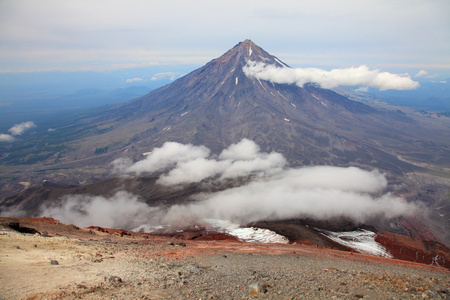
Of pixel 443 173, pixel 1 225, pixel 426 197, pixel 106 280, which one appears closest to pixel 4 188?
pixel 1 225

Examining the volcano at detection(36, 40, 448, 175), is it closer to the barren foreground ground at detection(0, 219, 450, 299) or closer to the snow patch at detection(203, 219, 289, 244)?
the snow patch at detection(203, 219, 289, 244)

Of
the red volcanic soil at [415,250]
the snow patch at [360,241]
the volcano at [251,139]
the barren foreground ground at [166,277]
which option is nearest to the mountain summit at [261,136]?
the volcano at [251,139]

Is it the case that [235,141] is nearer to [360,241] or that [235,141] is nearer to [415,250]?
[360,241]

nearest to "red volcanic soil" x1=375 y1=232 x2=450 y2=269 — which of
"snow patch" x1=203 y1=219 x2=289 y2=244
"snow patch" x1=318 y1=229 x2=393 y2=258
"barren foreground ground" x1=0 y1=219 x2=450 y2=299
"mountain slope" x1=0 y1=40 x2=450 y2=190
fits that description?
"snow patch" x1=318 y1=229 x2=393 y2=258

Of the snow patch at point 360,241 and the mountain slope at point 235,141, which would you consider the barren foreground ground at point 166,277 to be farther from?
the mountain slope at point 235,141

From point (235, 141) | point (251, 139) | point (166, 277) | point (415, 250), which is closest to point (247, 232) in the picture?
point (415, 250)

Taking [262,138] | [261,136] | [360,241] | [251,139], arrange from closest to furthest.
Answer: [360,241]
[251,139]
[262,138]
[261,136]
